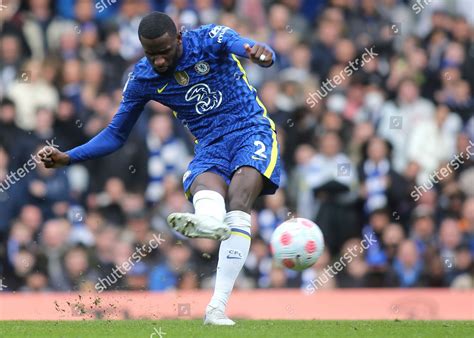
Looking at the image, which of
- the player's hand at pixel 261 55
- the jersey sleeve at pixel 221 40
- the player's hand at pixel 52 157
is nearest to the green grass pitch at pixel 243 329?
the player's hand at pixel 52 157

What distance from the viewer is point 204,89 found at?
9133 mm

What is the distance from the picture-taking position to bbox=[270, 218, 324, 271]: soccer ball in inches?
356

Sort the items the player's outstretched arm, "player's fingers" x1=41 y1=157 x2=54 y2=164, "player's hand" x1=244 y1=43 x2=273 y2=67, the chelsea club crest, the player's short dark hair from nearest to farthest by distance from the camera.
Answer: "player's hand" x1=244 y1=43 x2=273 y2=67 < the player's short dark hair < "player's fingers" x1=41 y1=157 x2=54 y2=164 < the chelsea club crest < the player's outstretched arm

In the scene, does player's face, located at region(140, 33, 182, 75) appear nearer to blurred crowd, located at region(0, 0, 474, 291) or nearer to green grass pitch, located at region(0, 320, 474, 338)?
green grass pitch, located at region(0, 320, 474, 338)

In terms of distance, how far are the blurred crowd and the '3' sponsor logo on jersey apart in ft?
12.8

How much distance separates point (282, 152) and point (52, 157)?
20.5 feet

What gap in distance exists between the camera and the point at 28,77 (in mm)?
14969

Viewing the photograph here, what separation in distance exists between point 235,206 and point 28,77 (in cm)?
688

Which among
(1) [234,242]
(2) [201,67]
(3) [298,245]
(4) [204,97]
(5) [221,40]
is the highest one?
(5) [221,40]

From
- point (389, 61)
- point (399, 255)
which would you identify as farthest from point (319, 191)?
point (389, 61)

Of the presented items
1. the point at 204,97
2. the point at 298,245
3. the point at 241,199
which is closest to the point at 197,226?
the point at 241,199

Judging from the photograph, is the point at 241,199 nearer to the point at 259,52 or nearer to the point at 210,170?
the point at 210,170

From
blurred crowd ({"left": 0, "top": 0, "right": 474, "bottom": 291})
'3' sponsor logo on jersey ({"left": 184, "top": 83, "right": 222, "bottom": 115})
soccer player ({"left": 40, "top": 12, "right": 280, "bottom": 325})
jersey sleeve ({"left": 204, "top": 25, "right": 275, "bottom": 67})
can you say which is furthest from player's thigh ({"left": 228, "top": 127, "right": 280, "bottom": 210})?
blurred crowd ({"left": 0, "top": 0, "right": 474, "bottom": 291})

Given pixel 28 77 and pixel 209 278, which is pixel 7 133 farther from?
pixel 209 278
